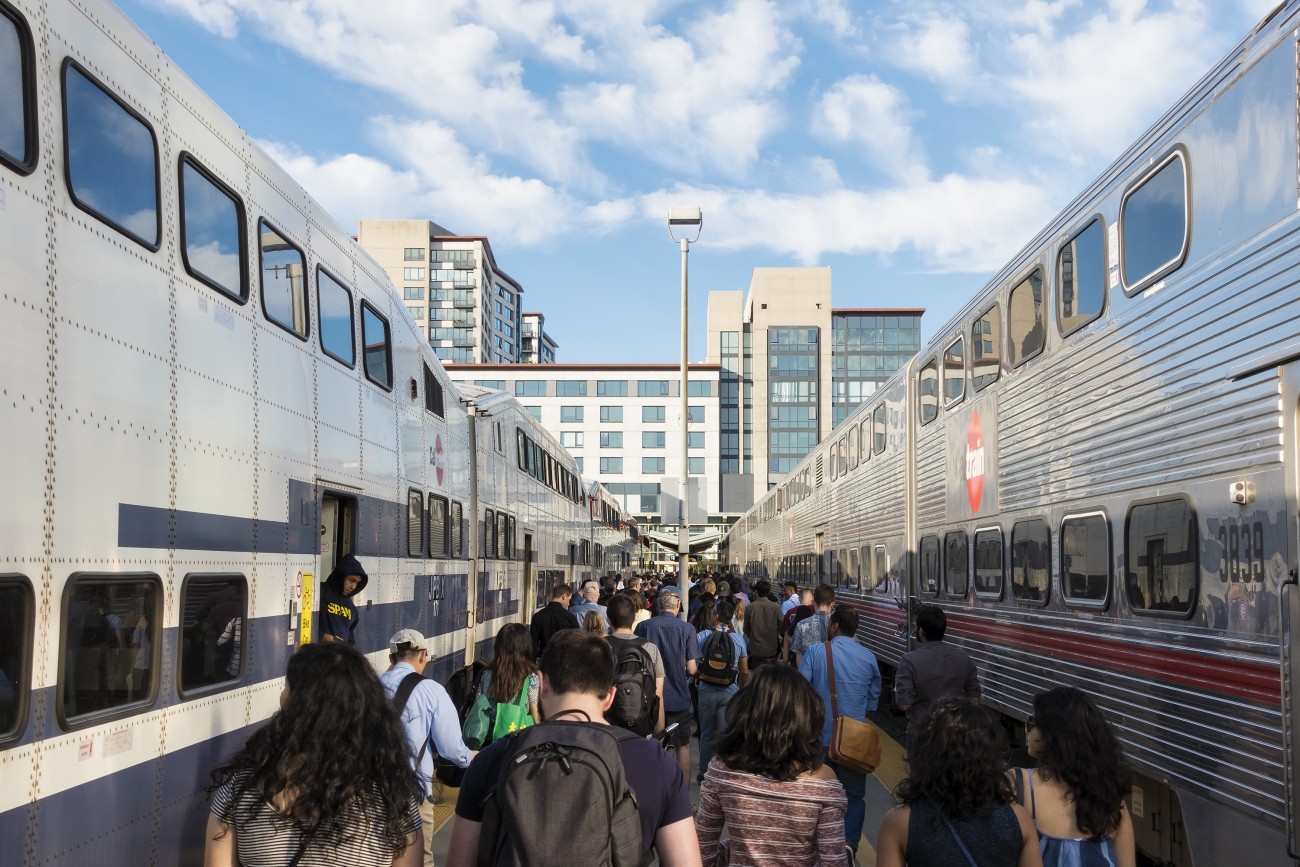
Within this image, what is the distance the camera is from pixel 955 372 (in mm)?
11992

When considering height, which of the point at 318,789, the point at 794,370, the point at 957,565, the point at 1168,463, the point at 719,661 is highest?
the point at 794,370

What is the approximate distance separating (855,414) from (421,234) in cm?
9566

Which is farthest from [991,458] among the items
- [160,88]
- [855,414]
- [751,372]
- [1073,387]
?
[751,372]

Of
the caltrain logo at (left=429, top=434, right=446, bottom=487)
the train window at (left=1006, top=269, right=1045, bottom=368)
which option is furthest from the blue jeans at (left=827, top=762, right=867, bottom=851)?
the caltrain logo at (left=429, top=434, right=446, bottom=487)

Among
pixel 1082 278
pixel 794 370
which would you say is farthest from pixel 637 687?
pixel 794 370

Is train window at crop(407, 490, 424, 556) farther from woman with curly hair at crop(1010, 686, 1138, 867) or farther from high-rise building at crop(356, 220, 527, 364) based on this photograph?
high-rise building at crop(356, 220, 527, 364)

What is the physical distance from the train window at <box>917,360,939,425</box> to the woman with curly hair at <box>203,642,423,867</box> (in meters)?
10.1

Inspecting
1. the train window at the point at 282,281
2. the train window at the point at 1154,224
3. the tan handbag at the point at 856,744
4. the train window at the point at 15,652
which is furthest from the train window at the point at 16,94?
the train window at the point at 1154,224

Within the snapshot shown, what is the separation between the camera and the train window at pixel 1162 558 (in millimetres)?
6258

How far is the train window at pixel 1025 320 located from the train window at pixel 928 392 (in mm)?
2882

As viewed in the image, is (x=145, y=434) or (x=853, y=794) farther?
(x=853, y=794)

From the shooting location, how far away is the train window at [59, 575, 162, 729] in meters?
4.29

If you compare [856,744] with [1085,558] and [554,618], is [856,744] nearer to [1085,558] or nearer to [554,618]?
[1085,558]

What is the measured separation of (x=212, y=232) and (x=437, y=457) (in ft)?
18.8
